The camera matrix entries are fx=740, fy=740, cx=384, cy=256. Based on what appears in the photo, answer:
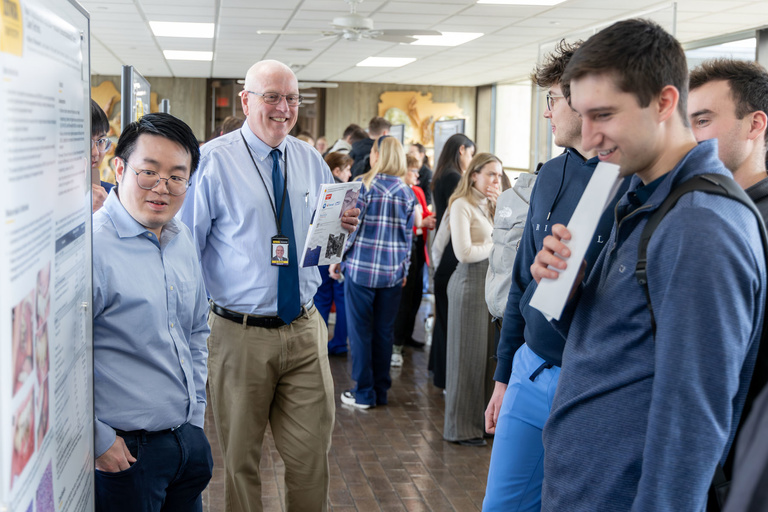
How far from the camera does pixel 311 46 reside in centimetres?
1080

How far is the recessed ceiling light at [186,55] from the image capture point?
1188 cm

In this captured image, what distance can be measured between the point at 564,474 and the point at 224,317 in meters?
1.64

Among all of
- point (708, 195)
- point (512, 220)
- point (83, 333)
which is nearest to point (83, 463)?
point (83, 333)

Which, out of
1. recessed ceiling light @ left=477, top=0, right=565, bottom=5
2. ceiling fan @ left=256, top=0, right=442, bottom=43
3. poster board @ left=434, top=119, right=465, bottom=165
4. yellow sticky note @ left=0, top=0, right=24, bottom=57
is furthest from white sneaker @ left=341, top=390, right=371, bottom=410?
recessed ceiling light @ left=477, top=0, right=565, bottom=5

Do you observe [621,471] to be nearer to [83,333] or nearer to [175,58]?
[83,333]

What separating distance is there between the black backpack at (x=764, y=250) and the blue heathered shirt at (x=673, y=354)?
0.05 ft

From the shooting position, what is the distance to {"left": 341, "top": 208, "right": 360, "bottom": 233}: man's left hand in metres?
2.93

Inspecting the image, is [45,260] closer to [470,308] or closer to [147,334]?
[147,334]

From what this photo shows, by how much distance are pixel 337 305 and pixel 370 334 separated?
133 cm

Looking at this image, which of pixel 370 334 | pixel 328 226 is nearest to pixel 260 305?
pixel 328 226

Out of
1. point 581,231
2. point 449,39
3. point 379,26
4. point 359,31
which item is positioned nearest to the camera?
point 581,231

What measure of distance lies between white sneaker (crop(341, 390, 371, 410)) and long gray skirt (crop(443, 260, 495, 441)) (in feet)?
2.80

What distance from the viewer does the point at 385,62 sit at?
12734mm

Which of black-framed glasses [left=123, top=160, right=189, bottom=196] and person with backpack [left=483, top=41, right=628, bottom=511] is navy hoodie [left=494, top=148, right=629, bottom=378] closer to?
person with backpack [left=483, top=41, right=628, bottom=511]
